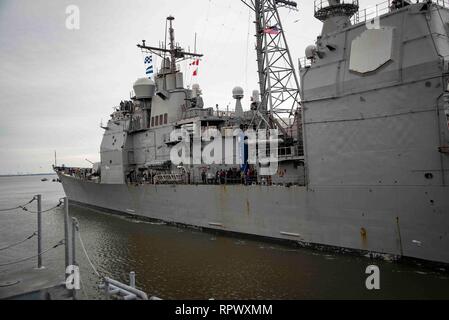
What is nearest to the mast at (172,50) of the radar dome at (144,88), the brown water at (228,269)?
the radar dome at (144,88)

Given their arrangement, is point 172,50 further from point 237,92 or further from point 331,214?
point 331,214

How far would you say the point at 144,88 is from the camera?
25.8 m

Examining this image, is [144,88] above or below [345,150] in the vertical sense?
above

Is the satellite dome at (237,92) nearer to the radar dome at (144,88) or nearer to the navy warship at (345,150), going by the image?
the navy warship at (345,150)

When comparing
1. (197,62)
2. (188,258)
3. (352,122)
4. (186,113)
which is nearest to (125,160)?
(186,113)

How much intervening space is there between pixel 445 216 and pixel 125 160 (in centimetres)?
2115

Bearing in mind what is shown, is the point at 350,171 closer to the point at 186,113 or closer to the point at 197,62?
the point at 186,113

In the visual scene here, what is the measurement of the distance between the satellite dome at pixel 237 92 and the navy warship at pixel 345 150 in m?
2.98

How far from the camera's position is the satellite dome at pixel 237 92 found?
23250mm

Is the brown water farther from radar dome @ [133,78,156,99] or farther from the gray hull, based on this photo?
radar dome @ [133,78,156,99]

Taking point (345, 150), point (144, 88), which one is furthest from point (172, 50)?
point (345, 150)

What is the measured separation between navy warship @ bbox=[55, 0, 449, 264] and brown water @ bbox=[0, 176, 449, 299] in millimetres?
769

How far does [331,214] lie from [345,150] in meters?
2.36

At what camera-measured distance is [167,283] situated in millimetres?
11117
